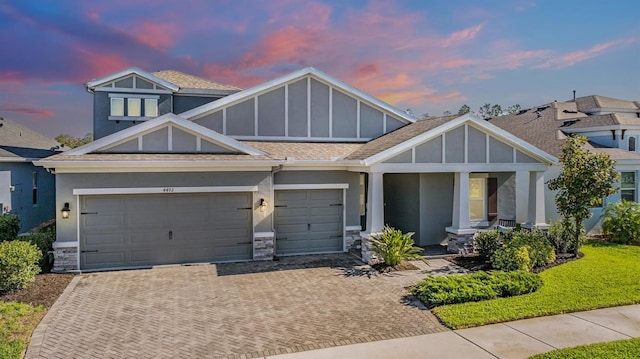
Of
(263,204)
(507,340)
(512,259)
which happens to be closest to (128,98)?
(263,204)

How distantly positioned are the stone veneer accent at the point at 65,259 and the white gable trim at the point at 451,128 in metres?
8.68

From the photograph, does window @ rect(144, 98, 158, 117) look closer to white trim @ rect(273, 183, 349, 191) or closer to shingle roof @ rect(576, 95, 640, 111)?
white trim @ rect(273, 183, 349, 191)

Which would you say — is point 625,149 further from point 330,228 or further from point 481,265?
point 330,228

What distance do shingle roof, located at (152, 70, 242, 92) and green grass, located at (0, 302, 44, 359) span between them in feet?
40.3

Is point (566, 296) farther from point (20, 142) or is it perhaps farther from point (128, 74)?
point (20, 142)

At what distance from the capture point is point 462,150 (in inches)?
497

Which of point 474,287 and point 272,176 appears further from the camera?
point 272,176

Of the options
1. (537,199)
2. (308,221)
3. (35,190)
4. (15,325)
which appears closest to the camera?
(15,325)

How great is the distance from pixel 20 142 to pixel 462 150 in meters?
21.0

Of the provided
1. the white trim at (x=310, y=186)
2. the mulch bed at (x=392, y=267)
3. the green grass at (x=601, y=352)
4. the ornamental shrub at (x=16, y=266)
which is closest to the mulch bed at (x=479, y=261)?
the mulch bed at (x=392, y=267)

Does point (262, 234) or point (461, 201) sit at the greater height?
point (461, 201)

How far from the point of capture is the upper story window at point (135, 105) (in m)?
17.0

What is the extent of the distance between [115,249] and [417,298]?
8534 millimetres

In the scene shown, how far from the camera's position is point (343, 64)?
19703 millimetres
